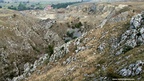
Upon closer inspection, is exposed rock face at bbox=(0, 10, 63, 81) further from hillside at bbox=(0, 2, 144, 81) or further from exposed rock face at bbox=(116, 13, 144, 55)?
exposed rock face at bbox=(116, 13, 144, 55)

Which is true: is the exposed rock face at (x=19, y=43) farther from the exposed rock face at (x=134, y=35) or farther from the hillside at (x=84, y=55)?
the exposed rock face at (x=134, y=35)

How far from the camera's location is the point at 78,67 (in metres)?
49.5

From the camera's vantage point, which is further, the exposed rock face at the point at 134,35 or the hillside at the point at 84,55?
the exposed rock face at the point at 134,35

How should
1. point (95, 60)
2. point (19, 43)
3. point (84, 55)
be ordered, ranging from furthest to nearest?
point (19, 43) → point (84, 55) → point (95, 60)

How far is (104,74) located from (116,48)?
12652 millimetres

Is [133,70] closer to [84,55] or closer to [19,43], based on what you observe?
[84,55]

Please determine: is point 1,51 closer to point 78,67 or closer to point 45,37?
point 45,37

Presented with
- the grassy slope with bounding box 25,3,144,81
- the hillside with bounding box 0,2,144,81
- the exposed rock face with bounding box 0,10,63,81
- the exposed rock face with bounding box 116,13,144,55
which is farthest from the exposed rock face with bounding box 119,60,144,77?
the exposed rock face with bounding box 0,10,63,81

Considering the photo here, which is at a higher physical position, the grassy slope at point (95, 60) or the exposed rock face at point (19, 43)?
the grassy slope at point (95, 60)

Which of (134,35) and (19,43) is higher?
(134,35)

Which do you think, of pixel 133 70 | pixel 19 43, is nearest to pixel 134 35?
pixel 133 70

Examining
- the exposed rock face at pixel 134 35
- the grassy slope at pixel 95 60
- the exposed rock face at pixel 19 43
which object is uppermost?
the exposed rock face at pixel 134 35

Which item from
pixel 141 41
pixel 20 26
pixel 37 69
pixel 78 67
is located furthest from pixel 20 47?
pixel 141 41

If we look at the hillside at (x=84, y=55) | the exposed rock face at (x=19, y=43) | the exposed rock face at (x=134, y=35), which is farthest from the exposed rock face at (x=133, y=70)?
the exposed rock face at (x=19, y=43)
